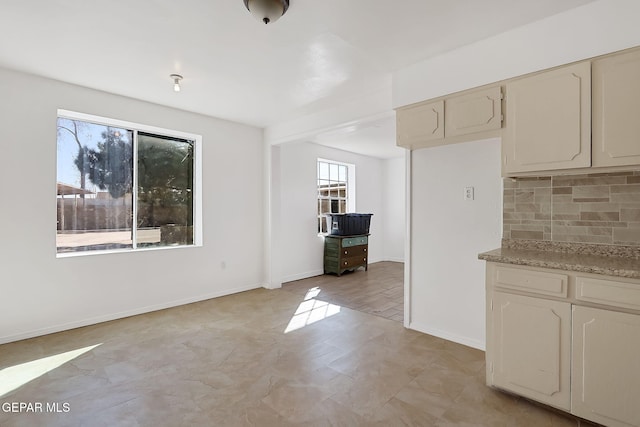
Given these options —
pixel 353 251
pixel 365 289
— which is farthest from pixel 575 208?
pixel 353 251

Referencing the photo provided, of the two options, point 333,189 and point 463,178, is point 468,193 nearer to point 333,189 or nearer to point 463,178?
point 463,178

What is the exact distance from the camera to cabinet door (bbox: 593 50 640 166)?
5.96 feet

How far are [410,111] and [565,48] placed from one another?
3.71ft

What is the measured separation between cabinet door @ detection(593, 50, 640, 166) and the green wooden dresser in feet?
13.7

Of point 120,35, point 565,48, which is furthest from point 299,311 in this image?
point 565,48

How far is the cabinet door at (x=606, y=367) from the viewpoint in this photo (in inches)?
63.4

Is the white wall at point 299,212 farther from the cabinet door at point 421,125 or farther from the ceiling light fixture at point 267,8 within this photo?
the ceiling light fixture at point 267,8

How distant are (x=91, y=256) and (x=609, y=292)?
170 inches

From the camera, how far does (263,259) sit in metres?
5.02

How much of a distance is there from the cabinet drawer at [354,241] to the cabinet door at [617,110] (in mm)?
4172

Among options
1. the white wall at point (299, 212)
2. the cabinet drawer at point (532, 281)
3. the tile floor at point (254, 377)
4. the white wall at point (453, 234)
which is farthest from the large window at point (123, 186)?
the cabinet drawer at point (532, 281)

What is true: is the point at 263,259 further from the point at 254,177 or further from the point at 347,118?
the point at 347,118

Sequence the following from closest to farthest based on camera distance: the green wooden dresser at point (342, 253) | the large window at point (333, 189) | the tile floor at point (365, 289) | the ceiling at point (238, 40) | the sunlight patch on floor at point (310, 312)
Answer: the ceiling at point (238, 40) < the sunlight patch on floor at point (310, 312) < the tile floor at point (365, 289) < the green wooden dresser at point (342, 253) < the large window at point (333, 189)

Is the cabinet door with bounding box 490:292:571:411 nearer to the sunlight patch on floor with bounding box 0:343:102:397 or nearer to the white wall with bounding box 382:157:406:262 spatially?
the sunlight patch on floor with bounding box 0:343:102:397
